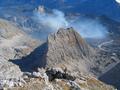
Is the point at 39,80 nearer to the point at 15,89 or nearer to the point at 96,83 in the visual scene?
the point at 15,89

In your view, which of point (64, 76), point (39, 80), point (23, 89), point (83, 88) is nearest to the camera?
point (23, 89)

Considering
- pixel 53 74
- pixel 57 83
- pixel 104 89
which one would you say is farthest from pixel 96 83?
pixel 57 83

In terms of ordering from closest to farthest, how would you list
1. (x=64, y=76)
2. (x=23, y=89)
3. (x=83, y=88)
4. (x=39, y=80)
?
(x=23, y=89) < (x=39, y=80) < (x=83, y=88) < (x=64, y=76)

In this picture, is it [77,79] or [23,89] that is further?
[77,79]

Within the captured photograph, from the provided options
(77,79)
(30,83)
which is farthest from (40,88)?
(77,79)

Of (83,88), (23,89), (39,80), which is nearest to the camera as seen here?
(23,89)

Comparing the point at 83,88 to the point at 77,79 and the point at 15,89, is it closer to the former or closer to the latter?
the point at 77,79

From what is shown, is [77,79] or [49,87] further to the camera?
[77,79]

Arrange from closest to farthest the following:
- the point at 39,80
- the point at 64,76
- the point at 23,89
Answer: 1. the point at 23,89
2. the point at 39,80
3. the point at 64,76
